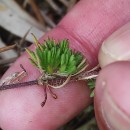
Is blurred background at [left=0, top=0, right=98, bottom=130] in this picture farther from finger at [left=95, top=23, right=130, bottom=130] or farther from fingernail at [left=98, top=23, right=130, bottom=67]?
fingernail at [left=98, top=23, right=130, bottom=67]

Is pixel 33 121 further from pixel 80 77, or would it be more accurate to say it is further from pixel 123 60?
pixel 123 60

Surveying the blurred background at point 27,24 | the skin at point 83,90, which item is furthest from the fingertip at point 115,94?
the blurred background at point 27,24

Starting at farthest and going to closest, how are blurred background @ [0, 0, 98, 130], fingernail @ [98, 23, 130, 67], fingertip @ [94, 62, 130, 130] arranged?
blurred background @ [0, 0, 98, 130] → fingernail @ [98, 23, 130, 67] → fingertip @ [94, 62, 130, 130]

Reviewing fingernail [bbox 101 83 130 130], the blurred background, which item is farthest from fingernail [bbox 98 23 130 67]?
the blurred background

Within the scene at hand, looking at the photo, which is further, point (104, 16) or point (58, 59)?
point (104, 16)

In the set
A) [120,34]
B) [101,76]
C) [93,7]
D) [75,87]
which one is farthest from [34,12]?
[101,76]

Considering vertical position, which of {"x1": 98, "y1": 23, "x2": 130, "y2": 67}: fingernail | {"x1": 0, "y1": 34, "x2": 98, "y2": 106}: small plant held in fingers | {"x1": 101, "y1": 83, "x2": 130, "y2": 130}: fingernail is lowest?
{"x1": 101, "y1": 83, "x2": 130, "y2": 130}: fingernail

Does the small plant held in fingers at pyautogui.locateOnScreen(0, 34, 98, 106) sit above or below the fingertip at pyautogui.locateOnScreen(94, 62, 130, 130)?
above
